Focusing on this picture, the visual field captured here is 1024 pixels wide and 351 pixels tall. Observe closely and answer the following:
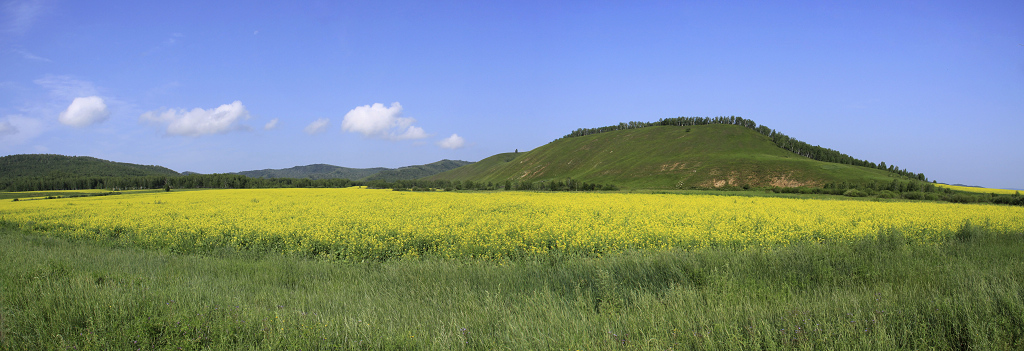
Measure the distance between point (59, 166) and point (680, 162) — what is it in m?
216

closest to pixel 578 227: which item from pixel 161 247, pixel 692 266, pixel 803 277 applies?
pixel 692 266

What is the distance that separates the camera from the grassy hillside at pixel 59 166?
132 m

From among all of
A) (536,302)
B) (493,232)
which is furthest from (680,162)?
(536,302)

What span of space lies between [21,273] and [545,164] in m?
141

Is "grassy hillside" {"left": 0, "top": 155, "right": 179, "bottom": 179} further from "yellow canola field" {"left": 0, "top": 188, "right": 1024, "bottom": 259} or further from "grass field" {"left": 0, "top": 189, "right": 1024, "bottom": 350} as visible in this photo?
"grass field" {"left": 0, "top": 189, "right": 1024, "bottom": 350}

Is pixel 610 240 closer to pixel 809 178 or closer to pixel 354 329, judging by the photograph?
pixel 354 329

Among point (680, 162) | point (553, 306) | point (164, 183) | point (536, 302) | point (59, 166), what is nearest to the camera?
point (553, 306)

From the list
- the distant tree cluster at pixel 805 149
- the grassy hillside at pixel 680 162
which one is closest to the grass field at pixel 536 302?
the grassy hillside at pixel 680 162

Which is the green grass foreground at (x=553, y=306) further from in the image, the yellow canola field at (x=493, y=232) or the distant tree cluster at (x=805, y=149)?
the distant tree cluster at (x=805, y=149)

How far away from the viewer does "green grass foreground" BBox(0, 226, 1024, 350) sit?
3.80 m

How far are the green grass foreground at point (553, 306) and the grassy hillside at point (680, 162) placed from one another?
76.4 m

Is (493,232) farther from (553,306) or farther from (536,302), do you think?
(553,306)

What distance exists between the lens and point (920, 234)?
11344mm

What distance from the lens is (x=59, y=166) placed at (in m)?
144
